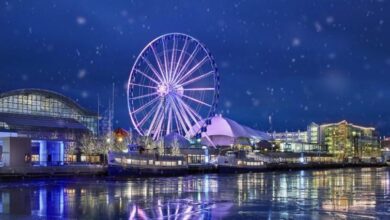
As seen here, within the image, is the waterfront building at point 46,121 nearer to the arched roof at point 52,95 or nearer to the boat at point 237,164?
the arched roof at point 52,95

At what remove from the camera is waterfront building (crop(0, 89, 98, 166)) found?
112 m

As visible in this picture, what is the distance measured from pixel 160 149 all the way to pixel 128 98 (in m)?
26.9

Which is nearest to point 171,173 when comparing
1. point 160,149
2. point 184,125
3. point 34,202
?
point 184,125

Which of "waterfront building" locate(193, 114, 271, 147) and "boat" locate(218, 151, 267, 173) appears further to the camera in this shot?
"waterfront building" locate(193, 114, 271, 147)

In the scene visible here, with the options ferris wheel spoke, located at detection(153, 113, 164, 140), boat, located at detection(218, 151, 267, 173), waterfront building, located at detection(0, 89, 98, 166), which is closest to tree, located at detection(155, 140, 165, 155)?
boat, located at detection(218, 151, 267, 173)

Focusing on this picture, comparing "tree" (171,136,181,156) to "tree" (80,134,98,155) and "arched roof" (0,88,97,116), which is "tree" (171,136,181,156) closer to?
"tree" (80,134,98,155)

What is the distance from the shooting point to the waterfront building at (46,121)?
112 m

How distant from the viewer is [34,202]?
3369 centimetres

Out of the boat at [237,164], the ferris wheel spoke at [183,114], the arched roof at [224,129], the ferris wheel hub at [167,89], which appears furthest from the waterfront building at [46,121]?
the arched roof at [224,129]

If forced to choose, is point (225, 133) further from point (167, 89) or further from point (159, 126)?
point (167, 89)

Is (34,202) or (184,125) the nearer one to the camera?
(34,202)

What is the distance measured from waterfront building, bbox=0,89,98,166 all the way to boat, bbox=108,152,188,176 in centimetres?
2308

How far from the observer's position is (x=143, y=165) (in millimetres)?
90062

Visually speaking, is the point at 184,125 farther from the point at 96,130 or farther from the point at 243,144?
the point at 243,144
